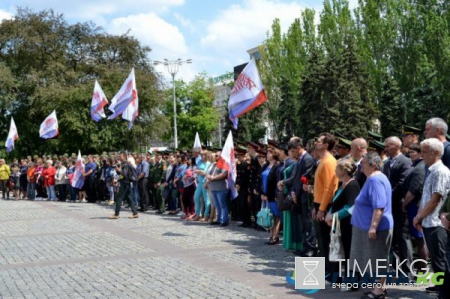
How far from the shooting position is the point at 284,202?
10.4 meters

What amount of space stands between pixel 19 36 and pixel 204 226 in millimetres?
36029

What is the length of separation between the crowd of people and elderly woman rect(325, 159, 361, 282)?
0.01 m

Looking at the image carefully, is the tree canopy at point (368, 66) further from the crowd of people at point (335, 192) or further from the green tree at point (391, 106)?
the crowd of people at point (335, 192)

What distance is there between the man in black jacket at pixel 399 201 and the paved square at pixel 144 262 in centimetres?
82

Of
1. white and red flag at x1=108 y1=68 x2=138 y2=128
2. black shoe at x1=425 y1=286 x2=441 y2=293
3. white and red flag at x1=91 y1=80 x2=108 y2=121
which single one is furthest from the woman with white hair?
white and red flag at x1=91 y1=80 x2=108 y2=121

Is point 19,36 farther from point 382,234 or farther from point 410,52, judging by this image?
point 382,234

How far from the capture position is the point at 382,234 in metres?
6.56

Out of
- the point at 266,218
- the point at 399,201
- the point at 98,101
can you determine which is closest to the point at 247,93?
the point at 266,218

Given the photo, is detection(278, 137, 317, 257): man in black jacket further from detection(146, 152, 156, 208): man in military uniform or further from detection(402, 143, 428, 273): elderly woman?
detection(146, 152, 156, 208): man in military uniform

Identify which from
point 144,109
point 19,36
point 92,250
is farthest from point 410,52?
point 92,250

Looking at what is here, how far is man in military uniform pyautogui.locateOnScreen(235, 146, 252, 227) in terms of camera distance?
14055mm

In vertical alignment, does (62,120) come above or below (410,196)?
above

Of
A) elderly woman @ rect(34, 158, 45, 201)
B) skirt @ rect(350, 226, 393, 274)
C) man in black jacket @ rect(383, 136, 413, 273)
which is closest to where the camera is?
skirt @ rect(350, 226, 393, 274)

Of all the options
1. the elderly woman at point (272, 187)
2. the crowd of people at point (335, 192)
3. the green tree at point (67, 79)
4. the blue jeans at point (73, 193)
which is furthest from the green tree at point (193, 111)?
the elderly woman at point (272, 187)
